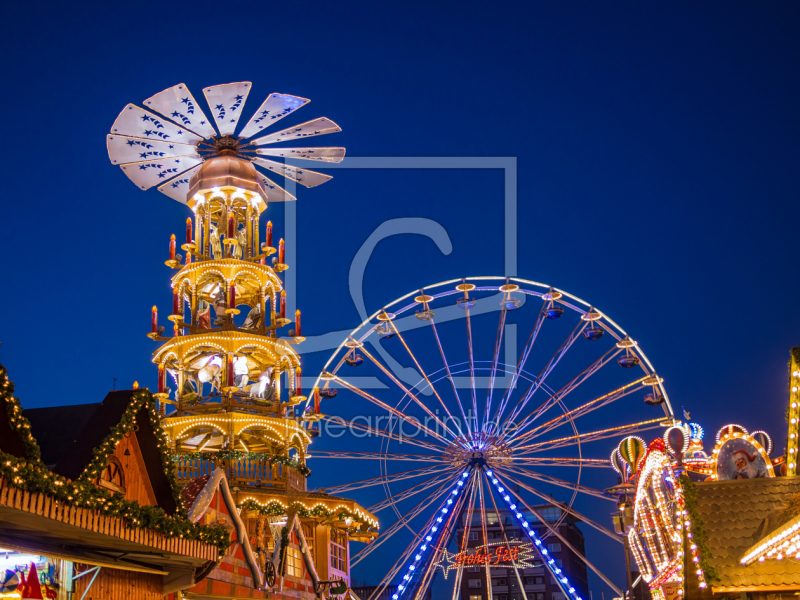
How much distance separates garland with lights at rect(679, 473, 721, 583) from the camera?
1330 cm

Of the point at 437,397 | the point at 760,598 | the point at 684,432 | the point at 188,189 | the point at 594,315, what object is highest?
the point at 188,189

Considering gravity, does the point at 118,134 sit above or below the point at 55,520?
above

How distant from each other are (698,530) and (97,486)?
9.16m

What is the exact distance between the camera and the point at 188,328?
24.8 metres

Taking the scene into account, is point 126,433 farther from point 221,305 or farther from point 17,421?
point 221,305

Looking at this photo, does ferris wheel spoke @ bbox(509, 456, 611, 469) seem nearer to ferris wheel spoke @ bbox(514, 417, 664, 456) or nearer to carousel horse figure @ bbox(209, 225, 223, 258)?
ferris wheel spoke @ bbox(514, 417, 664, 456)

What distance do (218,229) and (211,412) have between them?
5.64m

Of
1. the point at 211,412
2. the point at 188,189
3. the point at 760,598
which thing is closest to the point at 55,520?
the point at 760,598

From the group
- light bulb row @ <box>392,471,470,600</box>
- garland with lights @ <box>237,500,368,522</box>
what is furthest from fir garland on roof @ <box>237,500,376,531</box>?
light bulb row @ <box>392,471,470,600</box>

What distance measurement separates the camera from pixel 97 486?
11.2m

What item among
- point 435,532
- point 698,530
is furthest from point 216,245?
point 698,530

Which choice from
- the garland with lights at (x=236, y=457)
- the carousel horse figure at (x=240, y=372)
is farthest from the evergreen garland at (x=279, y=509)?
the carousel horse figure at (x=240, y=372)

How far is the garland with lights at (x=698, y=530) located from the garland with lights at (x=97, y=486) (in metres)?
7.75

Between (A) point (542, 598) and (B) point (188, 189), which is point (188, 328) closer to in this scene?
(B) point (188, 189)
